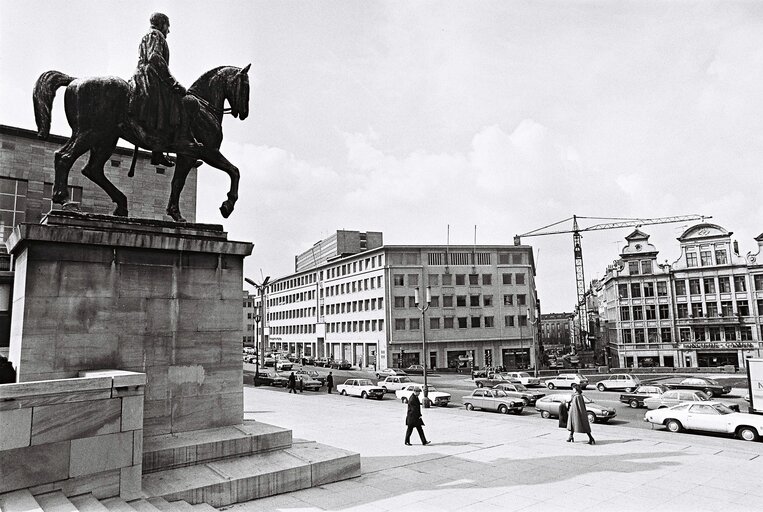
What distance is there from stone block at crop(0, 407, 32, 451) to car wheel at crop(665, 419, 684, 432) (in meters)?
21.4

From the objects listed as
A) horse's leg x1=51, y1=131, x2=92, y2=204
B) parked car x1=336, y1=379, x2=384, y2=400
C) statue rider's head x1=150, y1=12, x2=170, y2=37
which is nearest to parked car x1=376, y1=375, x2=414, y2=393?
parked car x1=336, y1=379, x2=384, y2=400

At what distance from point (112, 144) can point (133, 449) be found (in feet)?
21.4

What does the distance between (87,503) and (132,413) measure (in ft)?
4.29

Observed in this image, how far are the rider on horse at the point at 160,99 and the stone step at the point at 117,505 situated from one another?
703 cm

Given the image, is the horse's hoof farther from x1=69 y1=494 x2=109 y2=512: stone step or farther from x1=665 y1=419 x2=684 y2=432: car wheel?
x1=665 y1=419 x2=684 y2=432: car wheel

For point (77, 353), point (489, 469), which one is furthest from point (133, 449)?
point (489, 469)

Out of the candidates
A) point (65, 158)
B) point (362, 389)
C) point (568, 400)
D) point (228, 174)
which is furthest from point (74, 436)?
point (362, 389)

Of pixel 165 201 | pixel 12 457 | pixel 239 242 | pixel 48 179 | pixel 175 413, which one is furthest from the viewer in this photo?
pixel 48 179

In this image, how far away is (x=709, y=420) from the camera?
19.0 m

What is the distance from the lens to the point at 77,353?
29.0 ft

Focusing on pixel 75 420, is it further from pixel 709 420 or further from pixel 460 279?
pixel 460 279

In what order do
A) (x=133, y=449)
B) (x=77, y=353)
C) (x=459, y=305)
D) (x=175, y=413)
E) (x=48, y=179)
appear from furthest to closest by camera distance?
(x=459, y=305) < (x=48, y=179) < (x=175, y=413) < (x=77, y=353) < (x=133, y=449)

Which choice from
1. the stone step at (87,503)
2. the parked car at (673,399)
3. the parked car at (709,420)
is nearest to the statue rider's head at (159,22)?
the stone step at (87,503)

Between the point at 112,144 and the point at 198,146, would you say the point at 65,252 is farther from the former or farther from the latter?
the point at 198,146
